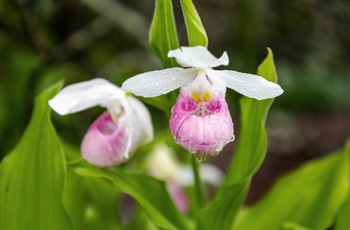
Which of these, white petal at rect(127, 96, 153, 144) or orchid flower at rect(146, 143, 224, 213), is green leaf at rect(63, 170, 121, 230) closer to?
white petal at rect(127, 96, 153, 144)

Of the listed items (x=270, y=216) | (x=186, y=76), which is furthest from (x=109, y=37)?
(x=186, y=76)

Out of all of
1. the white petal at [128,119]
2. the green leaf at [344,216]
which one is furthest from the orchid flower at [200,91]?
the green leaf at [344,216]

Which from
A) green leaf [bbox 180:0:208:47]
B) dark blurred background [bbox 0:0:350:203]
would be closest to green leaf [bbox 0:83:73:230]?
green leaf [bbox 180:0:208:47]

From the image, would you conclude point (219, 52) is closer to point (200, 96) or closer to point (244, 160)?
point (244, 160)

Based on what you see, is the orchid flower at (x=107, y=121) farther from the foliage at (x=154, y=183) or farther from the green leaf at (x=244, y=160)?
the green leaf at (x=244, y=160)

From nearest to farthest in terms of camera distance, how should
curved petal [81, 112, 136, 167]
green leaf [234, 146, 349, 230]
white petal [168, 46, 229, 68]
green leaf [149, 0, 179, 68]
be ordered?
1. white petal [168, 46, 229, 68]
2. green leaf [149, 0, 179, 68]
3. curved petal [81, 112, 136, 167]
4. green leaf [234, 146, 349, 230]

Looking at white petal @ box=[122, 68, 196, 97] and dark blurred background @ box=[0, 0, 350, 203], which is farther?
dark blurred background @ box=[0, 0, 350, 203]

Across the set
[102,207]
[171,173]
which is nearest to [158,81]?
[102,207]
